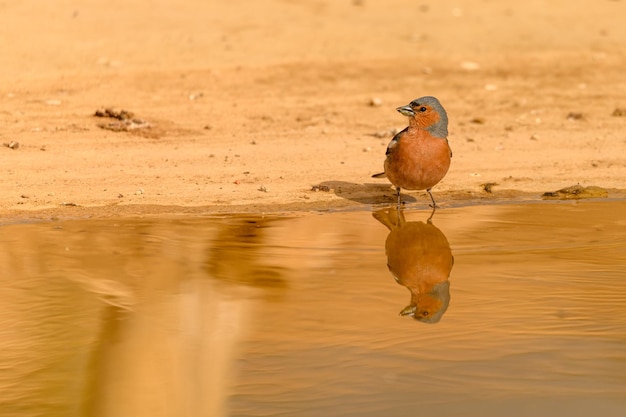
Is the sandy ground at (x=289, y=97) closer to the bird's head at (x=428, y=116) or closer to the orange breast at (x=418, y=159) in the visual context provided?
the orange breast at (x=418, y=159)

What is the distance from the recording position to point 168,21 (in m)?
16.1

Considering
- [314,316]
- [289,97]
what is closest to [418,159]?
[314,316]

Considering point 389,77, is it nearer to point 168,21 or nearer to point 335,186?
point 168,21

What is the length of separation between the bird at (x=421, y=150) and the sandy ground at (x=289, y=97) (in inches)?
28.1

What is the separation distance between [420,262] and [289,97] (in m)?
6.31

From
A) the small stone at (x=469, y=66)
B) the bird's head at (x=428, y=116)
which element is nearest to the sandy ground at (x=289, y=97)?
the small stone at (x=469, y=66)

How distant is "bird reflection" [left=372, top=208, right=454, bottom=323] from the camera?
6.42 metres

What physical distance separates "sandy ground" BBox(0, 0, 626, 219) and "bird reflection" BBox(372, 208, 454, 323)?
1011 millimetres

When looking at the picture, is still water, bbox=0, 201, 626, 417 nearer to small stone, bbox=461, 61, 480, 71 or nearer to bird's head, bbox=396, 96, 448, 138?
bird's head, bbox=396, 96, 448, 138

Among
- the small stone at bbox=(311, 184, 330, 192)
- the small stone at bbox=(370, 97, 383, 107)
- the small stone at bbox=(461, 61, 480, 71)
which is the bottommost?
the small stone at bbox=(311, 184, 330, 192)

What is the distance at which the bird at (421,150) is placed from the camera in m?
8.92

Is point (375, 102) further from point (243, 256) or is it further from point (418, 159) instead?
point (243, 256)

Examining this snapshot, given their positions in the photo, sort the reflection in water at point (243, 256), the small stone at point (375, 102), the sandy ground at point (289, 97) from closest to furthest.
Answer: the reflection in water at point (243, 256), the sandy ground at point (289, 97), the small stone at point (375, 102)

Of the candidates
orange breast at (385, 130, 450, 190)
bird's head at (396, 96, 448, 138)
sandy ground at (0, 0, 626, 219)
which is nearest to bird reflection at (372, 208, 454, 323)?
Answer: orange breast at (385, 130, 450, 190)
